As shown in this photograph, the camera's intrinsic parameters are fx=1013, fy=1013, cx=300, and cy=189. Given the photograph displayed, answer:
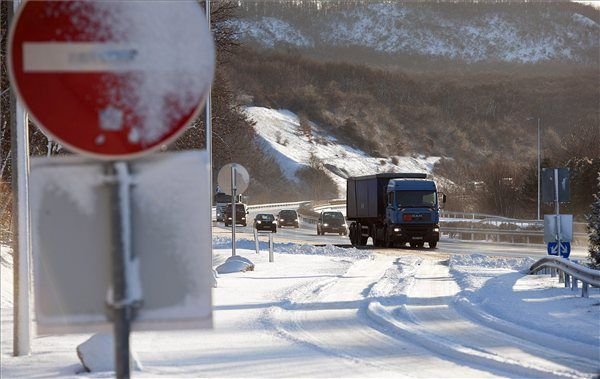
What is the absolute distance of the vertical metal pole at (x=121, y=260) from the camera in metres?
3.53

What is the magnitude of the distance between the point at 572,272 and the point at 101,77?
16.3 m

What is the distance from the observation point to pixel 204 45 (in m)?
3.62

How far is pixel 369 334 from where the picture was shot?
12781 millimetres

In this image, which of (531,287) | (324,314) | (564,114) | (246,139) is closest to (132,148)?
(324,314)

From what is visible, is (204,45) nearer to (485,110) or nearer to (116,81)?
(116,81)

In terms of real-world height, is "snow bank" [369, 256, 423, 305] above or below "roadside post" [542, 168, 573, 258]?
below

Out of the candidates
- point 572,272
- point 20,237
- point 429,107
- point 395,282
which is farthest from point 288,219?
point 429,107

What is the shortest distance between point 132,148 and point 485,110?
611ft

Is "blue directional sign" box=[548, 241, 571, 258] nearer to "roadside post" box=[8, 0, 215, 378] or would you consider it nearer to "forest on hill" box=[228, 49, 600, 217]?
"roadside post" box=[8, 0, 215, 378]

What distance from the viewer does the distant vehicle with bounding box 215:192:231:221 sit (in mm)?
81500

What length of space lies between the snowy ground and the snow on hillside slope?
108m

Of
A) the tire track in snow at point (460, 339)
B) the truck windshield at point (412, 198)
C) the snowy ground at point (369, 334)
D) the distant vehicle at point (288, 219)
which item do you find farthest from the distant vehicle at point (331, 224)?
the tire track in snow at point (460, 339)

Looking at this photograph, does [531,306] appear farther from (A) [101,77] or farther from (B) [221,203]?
(B) [221,203]

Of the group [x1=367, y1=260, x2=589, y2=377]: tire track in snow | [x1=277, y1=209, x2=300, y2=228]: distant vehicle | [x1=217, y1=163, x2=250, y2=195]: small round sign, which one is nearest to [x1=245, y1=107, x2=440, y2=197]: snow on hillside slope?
[x1=277, y1=209, x2=300, y2=228]: distant vehicle
